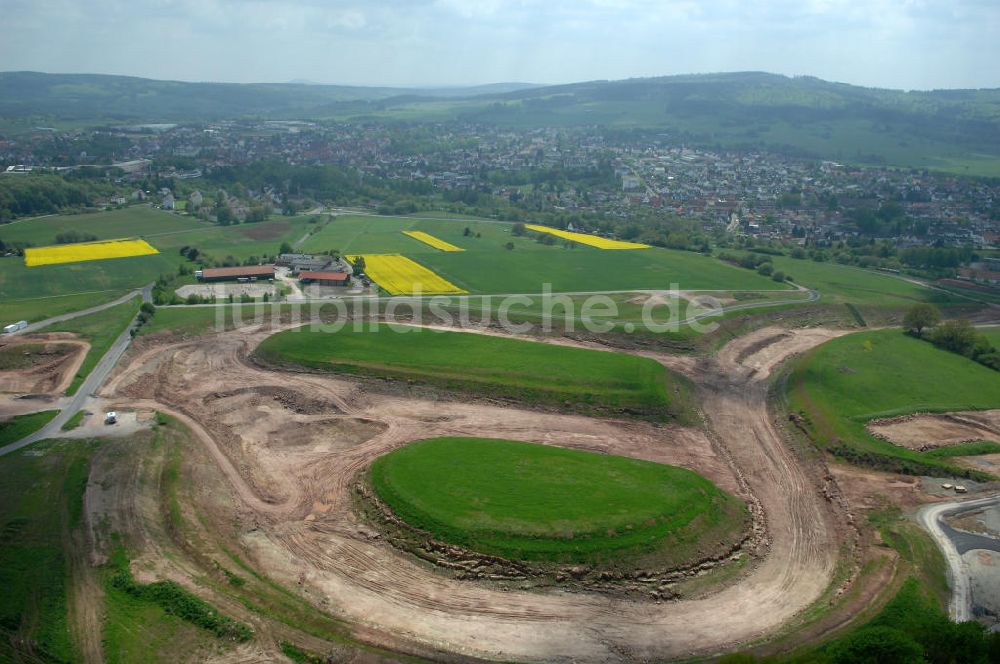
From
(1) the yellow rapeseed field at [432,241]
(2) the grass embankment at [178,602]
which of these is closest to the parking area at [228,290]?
(1) the yellow rapeseed field at [432,241]

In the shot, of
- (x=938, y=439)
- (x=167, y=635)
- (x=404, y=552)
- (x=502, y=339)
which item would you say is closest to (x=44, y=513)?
(x=167, y=635)

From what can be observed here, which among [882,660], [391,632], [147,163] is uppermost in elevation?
[147,163]

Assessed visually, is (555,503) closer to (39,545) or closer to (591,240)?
(39,545)

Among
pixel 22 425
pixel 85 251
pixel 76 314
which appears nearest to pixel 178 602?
pixel 22 425

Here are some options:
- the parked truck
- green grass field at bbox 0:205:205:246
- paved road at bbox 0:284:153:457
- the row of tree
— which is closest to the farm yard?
paved road at bbox 0:284:153:457

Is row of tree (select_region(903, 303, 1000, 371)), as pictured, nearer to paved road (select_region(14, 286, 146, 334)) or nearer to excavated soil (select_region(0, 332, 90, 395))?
excavated soil (select_region(0, 332, 90, 395))

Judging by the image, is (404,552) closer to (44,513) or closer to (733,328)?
(44,513)
